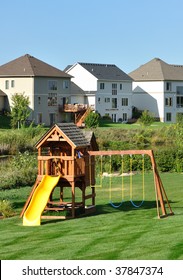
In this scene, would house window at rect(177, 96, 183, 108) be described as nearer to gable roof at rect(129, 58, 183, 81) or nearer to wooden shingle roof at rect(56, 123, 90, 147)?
gable roof at rect(129, 58, 183, 81)

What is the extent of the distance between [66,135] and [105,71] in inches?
2791

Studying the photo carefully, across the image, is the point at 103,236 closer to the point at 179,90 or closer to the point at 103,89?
the point at 103,89

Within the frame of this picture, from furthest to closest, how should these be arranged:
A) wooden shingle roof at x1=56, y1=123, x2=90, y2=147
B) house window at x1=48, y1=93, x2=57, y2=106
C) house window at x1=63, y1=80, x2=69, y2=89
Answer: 1. house window at x1=63, y1=80, x2=69, y2=89
2. house window at x1=48, y1=93, x2=57, y2=106
3. wooden shingle roof at x1=56, y1=123, x2=90, y2=147

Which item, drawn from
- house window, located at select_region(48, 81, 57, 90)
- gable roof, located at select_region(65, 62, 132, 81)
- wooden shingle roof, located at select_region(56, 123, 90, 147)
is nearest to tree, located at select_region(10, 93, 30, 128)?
house window, located at select_region(48, 81, 57, 90)

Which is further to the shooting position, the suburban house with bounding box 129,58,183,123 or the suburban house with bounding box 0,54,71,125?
the suburban house with bounding box 129,58,183,123

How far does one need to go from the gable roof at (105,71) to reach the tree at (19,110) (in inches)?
592

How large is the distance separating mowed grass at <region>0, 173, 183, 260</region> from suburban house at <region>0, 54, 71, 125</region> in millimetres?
55929

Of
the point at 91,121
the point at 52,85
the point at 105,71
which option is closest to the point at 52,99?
the point at 52,85

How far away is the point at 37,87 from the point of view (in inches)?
3300

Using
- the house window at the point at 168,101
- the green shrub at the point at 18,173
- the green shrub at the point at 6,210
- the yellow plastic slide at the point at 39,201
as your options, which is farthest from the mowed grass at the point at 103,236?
the house window at the point at 168,101

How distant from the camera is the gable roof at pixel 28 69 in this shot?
83625mm

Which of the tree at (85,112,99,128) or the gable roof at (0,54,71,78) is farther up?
the gable roof at (0,54,71,78)

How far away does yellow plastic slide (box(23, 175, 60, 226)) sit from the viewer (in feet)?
76.8

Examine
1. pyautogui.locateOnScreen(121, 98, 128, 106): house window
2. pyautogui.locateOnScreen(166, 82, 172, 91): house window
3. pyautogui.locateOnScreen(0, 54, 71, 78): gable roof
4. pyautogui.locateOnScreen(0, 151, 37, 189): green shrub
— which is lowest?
pyautogui.locateOnScreen(0, 151, 37, 189): green shrub
